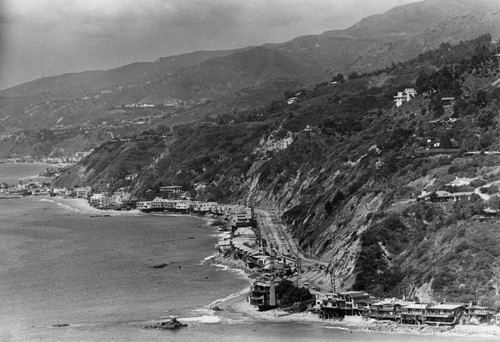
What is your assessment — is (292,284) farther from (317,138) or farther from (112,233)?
(317,138)

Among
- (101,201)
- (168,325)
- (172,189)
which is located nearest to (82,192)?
(101,201)

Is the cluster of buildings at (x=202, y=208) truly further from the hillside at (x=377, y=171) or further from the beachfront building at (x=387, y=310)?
the beachfront building at (x=387, y=310)

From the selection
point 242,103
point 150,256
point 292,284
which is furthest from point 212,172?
point 242,103

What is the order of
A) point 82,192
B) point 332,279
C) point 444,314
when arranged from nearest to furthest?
point 444,314
point 332,279
point 82,192

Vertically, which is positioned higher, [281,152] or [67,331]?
[281,152]

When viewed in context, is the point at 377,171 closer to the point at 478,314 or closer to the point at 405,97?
the point at 405,97

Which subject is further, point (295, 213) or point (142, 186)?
point (142, 186)

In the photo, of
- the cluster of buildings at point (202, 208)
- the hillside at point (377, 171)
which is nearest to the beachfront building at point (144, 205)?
the cluster of buildings at point (202, 208)
